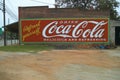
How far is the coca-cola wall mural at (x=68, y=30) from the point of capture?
42.2 metres

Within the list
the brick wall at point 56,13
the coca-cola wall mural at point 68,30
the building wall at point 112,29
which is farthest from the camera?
the building wall at point 112,29

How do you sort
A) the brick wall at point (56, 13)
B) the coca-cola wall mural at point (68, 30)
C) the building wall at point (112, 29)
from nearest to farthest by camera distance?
1. the coca-cola wall mural at point (68, 30)
2. the brick wall at point (56, 13)
3. the building wall at point (112, 29)

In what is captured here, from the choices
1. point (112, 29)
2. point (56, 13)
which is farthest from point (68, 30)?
point (112, 29)

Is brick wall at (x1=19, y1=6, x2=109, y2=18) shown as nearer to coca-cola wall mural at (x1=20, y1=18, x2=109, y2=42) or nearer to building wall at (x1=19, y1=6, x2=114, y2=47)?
building wall at (x1=19, y1=6, x2=114, y2=47)

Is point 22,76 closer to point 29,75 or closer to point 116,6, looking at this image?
point 29,75

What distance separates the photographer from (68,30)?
42.2 metres

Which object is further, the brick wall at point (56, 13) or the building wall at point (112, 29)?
the building wall at point (112, 29)

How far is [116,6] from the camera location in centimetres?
6906

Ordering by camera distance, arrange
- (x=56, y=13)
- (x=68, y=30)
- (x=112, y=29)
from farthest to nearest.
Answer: (x=112, y=29) < (x=56, y=13) < (x=68, y=30)

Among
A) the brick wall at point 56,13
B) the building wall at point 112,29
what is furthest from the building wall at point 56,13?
the building wall at point 112,29

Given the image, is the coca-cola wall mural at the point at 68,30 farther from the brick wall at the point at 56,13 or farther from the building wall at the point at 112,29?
the building wall at the point at 112,29

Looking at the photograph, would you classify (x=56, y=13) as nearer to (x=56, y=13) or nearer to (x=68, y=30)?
(x=56, y=13)

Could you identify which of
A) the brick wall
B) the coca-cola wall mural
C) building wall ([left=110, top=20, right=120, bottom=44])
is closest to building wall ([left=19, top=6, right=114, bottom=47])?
the brick wall

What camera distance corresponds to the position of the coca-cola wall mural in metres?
42.2
